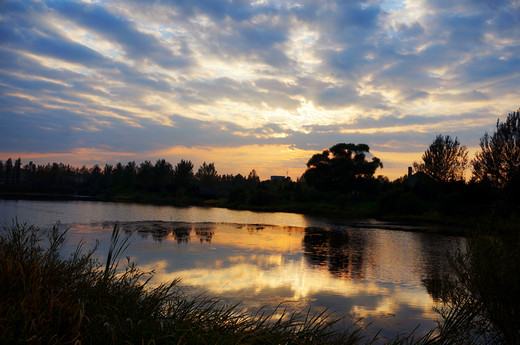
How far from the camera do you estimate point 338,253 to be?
21.2 m

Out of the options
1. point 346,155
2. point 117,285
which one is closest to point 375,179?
point 346,155

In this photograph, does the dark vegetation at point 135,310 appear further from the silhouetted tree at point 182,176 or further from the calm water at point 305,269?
the silhouetted tree at point 182,176

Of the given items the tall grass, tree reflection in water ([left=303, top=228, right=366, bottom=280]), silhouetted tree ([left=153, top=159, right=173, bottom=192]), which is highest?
silhouetted tree ([left=153, top=159, right=173, bottom=192])

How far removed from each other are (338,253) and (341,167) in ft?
184

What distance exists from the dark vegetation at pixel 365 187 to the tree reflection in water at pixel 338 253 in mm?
7640

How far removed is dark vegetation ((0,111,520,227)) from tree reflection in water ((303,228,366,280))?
764 centimetres

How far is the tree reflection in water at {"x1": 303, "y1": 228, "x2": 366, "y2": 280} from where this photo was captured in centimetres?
1647

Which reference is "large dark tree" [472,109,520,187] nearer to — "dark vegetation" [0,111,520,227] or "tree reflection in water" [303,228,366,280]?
"dark vegetation" [0,111,520,227]

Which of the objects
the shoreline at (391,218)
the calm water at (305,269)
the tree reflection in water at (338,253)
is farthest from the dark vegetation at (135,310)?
the shoreline at (391,218)

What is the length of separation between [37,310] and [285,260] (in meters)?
15.0

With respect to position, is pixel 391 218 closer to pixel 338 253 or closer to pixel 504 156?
pixel 504 156

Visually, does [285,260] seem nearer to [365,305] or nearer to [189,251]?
[189,251]

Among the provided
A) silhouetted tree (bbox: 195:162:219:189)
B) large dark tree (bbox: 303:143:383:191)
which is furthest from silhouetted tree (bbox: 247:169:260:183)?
large dark tree (bbox: 303:143:383:191)

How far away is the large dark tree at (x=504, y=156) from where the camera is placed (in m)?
40.9
